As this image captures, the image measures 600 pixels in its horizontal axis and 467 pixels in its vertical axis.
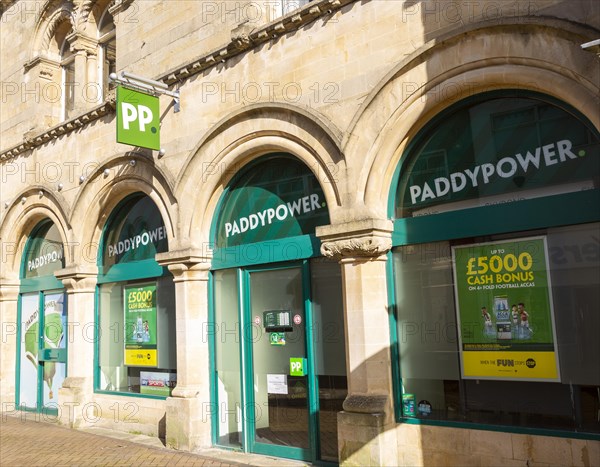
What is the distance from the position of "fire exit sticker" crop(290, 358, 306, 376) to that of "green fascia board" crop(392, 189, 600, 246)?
197 centimetres

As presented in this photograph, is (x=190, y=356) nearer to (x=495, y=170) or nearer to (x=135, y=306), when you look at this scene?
(x=135, y=306)

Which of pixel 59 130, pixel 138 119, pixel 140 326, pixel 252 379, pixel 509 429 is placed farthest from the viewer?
pixel 59 130

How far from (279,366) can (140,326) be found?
125 inches

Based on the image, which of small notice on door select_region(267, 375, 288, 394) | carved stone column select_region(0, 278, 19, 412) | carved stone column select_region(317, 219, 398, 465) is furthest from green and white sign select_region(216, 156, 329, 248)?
carved stone column select_region(0, 278, 19, 412)

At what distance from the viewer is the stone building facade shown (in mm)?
5641

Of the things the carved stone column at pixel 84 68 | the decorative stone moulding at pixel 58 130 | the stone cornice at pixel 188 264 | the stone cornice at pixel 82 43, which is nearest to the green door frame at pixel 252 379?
the stone cornice at pixel 188 264

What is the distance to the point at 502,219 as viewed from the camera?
19.6ft

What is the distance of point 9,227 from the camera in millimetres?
13078

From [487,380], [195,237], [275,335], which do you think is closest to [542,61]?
[487,380]

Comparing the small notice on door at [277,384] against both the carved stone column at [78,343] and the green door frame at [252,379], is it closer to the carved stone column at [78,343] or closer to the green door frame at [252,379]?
the green door frame at [252,379]

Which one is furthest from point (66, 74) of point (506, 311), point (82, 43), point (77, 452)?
point (506, 311)

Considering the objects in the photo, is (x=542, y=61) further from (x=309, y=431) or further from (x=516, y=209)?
(x=309, y=431)

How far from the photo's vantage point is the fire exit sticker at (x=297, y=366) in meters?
7.54

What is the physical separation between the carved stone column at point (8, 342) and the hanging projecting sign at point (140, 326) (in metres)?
4.28
